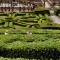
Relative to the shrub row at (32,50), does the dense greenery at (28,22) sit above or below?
below

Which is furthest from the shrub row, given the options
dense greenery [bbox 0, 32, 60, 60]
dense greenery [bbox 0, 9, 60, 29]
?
dense greenery [bbox 0, 9, 60, 29]

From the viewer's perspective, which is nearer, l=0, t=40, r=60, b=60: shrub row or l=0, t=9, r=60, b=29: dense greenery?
l=0, t=40, r=60, b=60: shrub row

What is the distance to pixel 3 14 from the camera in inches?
907

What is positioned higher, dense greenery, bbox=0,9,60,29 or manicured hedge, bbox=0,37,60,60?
manicured hedge, bbox=0,37,60,60

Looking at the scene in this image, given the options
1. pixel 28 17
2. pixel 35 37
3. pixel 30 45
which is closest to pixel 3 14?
pixel 28 17

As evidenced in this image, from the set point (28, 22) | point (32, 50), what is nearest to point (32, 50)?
point (32, 50)

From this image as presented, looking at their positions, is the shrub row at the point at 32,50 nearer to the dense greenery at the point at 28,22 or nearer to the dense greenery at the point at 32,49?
the dense greenery at the point at 32,49

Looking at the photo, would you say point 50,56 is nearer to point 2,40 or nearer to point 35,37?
point 35,37

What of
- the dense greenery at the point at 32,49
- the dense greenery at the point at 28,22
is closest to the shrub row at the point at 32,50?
the dense greenery at the point at 32,49

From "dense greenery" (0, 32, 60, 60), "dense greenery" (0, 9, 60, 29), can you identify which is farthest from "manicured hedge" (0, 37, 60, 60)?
"dense greenery" (0, 9, 60, 29)

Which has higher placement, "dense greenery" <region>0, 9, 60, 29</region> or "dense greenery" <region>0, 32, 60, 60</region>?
"dense greenery" <region>0, 32, 60, 60</region>

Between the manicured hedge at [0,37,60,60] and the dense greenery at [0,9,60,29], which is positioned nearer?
the manicured hedge at [0,37,60,60]

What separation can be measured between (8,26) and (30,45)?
761 centimetres

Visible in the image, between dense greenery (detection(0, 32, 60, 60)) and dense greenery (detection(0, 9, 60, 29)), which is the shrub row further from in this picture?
dense greenery (detection(0, 9, 60, 29))
